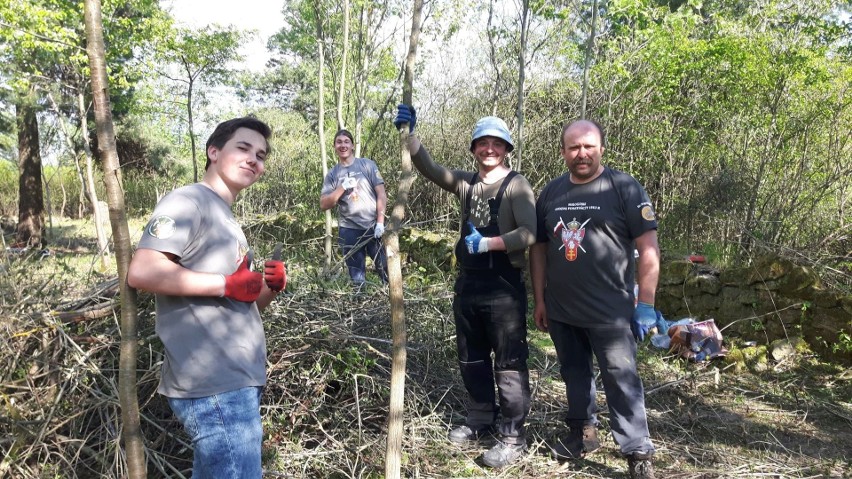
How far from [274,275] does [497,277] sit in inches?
52.9

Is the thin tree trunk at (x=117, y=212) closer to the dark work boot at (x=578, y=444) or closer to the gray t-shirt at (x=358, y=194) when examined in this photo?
the dark work boot at (x=578, y=444)

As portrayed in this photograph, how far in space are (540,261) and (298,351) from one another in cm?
143

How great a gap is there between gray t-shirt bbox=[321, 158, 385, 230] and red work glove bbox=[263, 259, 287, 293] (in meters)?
3.30

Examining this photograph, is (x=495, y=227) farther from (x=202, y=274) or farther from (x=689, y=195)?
(x=689, y=195)

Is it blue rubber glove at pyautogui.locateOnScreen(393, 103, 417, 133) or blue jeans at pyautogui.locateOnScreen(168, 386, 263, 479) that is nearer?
blue jeans at pyautogui.locateOnScreen(168, 386, 263, 479)

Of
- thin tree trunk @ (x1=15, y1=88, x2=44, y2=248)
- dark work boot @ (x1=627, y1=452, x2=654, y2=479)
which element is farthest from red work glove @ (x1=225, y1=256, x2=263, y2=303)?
thin tree trunk @ (x1=15, y1=88, x2=44, y2=248)

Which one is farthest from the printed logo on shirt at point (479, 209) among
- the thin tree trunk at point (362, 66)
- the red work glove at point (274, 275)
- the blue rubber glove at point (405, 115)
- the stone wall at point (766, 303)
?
the thin tree trunk at point (362, 66)

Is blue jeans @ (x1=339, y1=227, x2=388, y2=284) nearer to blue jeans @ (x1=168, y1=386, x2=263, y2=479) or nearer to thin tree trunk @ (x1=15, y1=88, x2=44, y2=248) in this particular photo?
blue jeans @ (x1=168, y1=386, x2=263, y2=479)

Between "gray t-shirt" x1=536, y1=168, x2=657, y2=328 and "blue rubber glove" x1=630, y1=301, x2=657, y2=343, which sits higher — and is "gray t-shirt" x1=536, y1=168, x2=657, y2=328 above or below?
above

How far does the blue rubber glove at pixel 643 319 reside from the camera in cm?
277

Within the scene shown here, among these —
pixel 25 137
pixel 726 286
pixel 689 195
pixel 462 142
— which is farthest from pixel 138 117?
pixel 726 286

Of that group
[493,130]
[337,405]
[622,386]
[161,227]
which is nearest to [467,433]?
[337,405]

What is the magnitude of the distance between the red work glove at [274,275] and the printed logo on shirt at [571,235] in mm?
1505

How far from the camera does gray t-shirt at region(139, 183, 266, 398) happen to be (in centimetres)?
164
